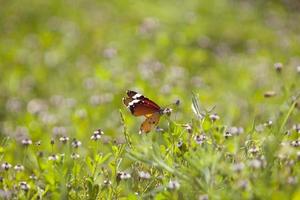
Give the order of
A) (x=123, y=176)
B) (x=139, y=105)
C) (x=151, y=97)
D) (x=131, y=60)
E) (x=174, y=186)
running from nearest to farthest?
1. (x=174, y=186)
2. (x=123, y=176)
3. (x=139, y=105)
4. (x=151, y=97)
5. (x=131, y=60)

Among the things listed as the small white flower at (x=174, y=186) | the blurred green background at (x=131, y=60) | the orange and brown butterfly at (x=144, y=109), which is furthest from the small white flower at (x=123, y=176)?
the blurred green background at (x=131, y=60)

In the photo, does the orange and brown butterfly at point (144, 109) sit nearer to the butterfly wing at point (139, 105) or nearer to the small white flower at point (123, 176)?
the butterfly wing at point (139, 105)

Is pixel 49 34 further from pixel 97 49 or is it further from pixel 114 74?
pixel 114 74

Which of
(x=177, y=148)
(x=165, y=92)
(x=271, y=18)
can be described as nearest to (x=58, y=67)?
(x=165, y=92)

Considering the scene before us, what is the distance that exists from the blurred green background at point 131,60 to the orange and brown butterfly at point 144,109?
4.52 feet

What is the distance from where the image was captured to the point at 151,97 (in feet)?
18.1

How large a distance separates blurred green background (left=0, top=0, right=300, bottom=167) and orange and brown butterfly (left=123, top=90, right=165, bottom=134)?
1377mm

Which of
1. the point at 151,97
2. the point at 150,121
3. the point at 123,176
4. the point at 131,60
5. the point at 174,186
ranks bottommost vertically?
the point at 174,186

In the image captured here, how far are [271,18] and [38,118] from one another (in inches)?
192

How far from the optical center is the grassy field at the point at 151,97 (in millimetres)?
2432

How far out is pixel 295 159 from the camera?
8.11 ft

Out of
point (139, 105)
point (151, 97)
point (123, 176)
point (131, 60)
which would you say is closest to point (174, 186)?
point (123, 176)

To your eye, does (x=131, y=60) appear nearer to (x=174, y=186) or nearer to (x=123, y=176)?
(x=123, y=176)

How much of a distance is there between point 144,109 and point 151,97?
2.69 m
